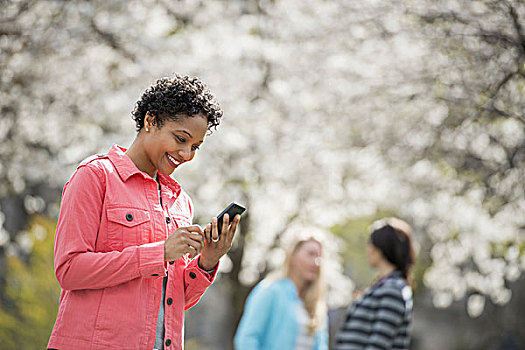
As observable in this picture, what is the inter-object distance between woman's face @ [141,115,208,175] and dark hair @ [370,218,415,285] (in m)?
2.28

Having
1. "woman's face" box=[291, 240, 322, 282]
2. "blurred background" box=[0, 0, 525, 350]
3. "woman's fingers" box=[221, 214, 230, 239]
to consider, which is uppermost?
"blurred background" box=[0, 0, 525, 350]

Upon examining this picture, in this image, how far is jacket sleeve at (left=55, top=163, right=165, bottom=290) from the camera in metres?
2.10

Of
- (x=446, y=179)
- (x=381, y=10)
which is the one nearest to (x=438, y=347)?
(x=446, y=179)

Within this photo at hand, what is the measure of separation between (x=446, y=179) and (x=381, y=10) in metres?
2.33

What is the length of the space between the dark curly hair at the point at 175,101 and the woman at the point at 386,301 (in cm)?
212

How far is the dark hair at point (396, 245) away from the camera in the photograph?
14.1 feet

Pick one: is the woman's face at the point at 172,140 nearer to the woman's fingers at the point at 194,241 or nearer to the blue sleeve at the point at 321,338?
the woman's fingers at the point at 194,241

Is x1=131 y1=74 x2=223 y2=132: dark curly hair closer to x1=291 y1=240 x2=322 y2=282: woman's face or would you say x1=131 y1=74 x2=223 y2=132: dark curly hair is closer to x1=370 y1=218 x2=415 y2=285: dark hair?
x1=370 y1=218 x2=415 y2=285: dark hair

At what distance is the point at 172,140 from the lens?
7.63 ft

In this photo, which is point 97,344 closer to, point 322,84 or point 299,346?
point 299,346

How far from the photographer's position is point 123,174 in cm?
230

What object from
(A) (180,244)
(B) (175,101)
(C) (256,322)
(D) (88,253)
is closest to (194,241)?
(A) (180,244)

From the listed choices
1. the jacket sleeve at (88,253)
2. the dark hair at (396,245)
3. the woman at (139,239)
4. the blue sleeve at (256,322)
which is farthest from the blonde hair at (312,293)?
the jacket sleeve at (88,253)

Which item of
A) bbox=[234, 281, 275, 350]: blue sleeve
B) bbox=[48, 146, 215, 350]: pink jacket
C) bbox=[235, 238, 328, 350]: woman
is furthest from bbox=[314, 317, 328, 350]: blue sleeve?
bbox=[48, 146, 215, 350]: pink jacket
